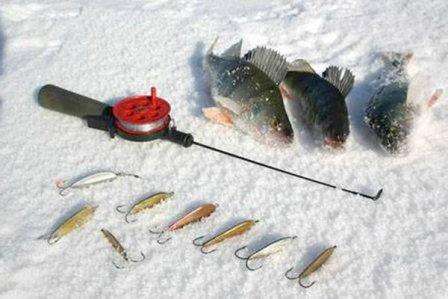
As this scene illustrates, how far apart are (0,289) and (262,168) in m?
1.69

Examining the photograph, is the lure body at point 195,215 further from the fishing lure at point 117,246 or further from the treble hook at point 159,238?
the fishing lure at point 117,246

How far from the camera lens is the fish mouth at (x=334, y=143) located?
324cm

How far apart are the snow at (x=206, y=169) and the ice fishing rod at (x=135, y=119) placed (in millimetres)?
112

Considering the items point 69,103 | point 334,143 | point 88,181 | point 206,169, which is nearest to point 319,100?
point 334,143

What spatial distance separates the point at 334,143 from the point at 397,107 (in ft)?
1.66

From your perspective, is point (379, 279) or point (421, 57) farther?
point (421, 57)

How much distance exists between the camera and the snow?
2.64 meters

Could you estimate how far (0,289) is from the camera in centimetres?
259

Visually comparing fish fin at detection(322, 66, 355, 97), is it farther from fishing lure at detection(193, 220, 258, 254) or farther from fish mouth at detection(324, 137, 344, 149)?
fishing lure at detection(193, 220, 258, 254)

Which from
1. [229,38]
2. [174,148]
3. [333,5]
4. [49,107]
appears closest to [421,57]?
[333,5]

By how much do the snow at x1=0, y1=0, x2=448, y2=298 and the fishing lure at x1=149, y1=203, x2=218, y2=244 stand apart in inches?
1.7

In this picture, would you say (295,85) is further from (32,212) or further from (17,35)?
(17,35)

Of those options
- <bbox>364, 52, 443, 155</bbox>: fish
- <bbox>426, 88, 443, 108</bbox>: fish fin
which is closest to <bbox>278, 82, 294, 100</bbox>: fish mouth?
<bbox>364, 52, 443, 155</bbox>: fish

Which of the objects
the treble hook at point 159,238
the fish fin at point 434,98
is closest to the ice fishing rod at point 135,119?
the treble hook at point 159,238
